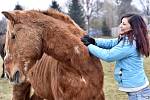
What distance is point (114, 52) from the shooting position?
4.26m

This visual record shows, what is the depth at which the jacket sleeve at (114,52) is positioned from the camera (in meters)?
4.23

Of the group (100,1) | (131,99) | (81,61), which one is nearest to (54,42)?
(81,61)

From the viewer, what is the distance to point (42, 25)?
4199mm

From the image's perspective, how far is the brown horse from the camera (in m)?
4.00

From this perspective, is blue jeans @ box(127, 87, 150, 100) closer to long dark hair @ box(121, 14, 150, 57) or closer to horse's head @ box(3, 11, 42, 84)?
long dark hair @ box(121, 14, 150, 57)

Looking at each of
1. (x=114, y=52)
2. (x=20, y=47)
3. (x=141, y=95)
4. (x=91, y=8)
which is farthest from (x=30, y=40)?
(x=91, y=8)

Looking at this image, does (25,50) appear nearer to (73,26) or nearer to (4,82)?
(73,26)

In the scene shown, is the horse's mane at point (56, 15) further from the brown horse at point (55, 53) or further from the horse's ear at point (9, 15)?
the horse's ear at point (9, 15)

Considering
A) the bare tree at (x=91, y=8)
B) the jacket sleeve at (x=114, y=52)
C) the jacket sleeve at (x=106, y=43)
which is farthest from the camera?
the bare tree at (x=91, y=8)

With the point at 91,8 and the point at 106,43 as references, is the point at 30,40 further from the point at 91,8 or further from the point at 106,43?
the point at 91,8

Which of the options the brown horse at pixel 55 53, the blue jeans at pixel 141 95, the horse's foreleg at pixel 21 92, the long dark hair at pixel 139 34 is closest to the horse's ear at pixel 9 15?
the brown horse at pixel 55 53

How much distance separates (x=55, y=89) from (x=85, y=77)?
44 centimetres

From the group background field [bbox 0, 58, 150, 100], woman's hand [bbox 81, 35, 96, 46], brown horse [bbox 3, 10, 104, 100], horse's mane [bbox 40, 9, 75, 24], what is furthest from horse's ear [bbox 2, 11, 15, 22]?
background field [bbox 0, 58, 150, 100]

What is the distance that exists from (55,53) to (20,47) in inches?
18.7
